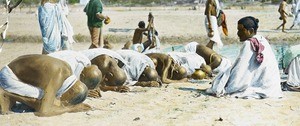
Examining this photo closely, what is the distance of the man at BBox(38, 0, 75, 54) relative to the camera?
975cm

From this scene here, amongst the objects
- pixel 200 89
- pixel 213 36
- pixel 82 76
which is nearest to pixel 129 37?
pixel 213 36

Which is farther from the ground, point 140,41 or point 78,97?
point 78,97

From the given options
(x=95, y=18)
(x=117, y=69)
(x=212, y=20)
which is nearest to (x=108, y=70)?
(x=117, y=69)

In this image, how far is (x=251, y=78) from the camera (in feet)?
25.8

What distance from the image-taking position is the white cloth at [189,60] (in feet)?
32.2

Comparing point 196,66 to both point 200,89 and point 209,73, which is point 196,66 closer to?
point 209,73

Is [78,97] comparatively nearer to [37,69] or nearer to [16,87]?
[37,69]

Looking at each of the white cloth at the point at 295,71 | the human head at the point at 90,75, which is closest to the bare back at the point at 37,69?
the human head at the point at 90,75

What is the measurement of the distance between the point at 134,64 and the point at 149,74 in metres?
0.30

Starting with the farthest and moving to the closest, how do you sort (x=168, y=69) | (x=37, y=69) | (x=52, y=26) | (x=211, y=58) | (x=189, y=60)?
(x=211, y=58), (x=52, y=26), (x=189, y=60), (x=168, y=69), (x=37, y=69)

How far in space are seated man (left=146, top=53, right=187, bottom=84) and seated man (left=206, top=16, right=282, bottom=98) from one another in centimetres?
147

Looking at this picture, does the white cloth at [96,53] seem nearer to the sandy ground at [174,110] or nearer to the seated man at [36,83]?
the sandy ground at [174,110]

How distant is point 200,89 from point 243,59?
1.15 m

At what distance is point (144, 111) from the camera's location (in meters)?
6.79
